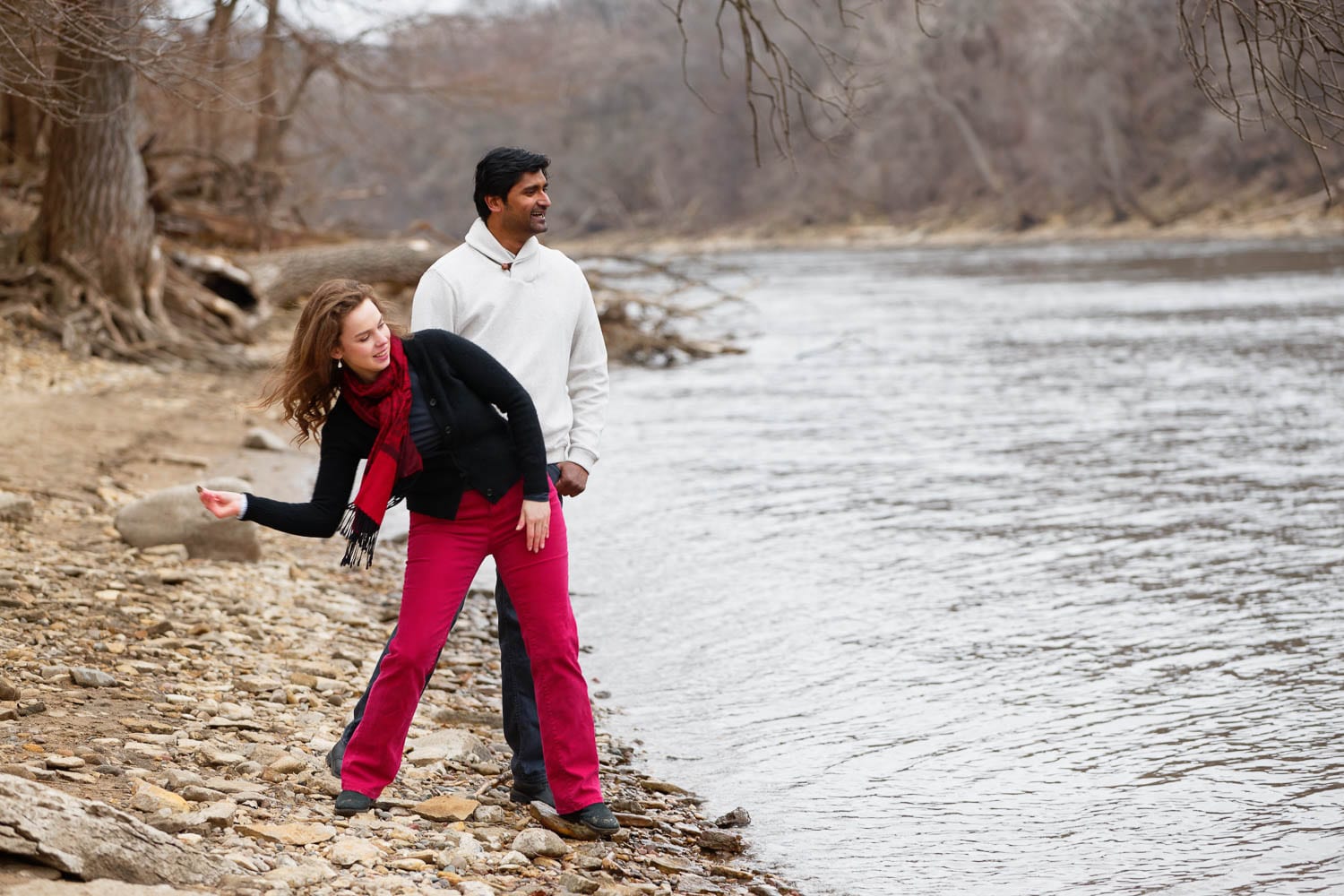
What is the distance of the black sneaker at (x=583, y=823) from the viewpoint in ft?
14.2

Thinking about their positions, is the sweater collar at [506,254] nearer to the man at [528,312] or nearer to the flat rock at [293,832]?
the man at [528,312]

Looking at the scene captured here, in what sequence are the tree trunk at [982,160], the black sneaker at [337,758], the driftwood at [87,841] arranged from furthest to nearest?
the tree trunk at [982,160]
the black sneaker at [337,758]
the driftwood at [87,841]

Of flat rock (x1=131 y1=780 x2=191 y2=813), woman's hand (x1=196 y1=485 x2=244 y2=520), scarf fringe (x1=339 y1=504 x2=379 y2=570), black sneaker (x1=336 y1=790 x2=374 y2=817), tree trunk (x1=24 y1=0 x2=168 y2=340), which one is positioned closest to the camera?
woman's hand (x1=196 y1=485 x2=244 y2=520)

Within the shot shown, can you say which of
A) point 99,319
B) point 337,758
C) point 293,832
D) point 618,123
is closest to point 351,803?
point 293,832

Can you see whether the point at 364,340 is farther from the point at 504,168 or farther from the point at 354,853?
the point at 354,853

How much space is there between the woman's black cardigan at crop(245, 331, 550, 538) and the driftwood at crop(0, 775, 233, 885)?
0.85 meters

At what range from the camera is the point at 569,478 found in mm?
4234

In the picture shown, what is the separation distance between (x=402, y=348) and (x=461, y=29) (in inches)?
886

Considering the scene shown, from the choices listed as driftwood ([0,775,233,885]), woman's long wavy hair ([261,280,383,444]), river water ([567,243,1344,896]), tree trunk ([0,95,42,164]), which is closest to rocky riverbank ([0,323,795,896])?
driftwood ([0,775,233,885])

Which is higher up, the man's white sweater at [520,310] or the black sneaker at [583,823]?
the man's white sweater at [520,310]

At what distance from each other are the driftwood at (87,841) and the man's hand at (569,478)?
4.52ft

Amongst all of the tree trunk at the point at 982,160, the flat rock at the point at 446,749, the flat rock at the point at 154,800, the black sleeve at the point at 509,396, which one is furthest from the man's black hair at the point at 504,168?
the tree trunk at the point at 982,160

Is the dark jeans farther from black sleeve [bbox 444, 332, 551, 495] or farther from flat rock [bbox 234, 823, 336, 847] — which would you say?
black sleeve [bbox 444, 332, 551, 495]

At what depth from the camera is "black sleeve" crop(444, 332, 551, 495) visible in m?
3.97
